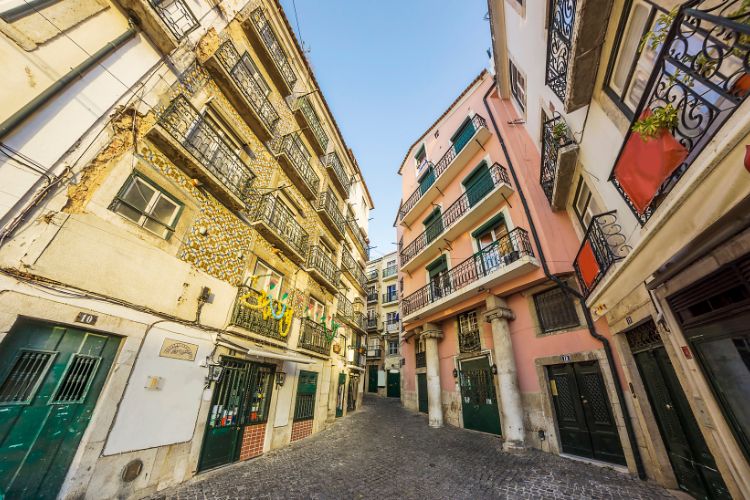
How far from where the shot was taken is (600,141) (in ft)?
15.8

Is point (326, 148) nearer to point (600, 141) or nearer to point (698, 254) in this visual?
point (600, 141)

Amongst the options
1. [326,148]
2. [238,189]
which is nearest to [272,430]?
[238,189]

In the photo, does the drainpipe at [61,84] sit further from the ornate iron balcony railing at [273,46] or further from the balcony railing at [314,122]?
the balcony railing at [314,122]

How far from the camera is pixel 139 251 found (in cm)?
520

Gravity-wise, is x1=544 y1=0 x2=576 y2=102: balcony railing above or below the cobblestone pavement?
above

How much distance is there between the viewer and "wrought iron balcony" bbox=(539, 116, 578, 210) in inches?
235

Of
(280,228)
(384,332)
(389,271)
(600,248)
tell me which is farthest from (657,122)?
(389,271)

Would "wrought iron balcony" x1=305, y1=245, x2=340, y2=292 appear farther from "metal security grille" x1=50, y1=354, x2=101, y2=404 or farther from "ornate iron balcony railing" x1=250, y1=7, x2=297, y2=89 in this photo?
Result: "ornate iron balcony railing" x1=250, y1=7, x2=297, y2=89

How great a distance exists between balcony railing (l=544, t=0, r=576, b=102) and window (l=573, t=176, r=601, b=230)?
93.8 inches

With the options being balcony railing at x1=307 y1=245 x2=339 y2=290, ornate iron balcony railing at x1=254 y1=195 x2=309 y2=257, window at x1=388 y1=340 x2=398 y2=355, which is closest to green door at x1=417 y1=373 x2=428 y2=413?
balcony railing at x1=307 y1=245 x2=339 y2=290

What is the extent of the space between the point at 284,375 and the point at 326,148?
11995mm

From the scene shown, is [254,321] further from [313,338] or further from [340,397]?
[340,397]

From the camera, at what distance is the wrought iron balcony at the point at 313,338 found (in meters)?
10.1

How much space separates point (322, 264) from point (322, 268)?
0.22m
